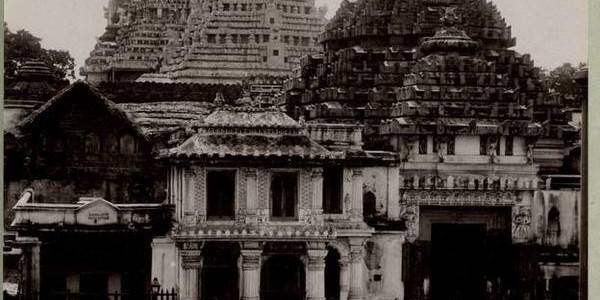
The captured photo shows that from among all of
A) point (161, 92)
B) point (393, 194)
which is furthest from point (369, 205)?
point (161, 92)

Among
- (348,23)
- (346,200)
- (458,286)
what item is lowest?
(458,286)

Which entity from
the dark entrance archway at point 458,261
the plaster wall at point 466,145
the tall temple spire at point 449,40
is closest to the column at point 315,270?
the dark entrance archway at point 458,261

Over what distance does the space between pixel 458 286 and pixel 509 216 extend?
317 cm

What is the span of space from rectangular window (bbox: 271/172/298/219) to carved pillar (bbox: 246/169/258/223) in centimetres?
59

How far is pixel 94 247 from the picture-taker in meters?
39.3

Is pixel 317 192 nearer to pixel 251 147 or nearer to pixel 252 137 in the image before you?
pixel 251 147

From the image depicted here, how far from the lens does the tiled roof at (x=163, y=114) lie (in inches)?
1995

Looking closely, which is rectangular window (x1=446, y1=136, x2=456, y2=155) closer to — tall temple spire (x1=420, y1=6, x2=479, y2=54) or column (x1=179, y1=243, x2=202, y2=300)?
tall temple spire (x1=420, y1=6, x2=479, y2=54)

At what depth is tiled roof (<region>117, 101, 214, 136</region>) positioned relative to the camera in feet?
166

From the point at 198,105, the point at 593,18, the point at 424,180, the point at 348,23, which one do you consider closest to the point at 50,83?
the point at 198,105

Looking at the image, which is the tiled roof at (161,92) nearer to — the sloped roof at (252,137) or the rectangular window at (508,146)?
the rectangular window at (508,146)

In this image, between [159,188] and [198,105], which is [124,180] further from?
[198,105]

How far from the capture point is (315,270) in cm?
3888

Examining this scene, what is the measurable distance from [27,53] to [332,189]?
40.6 meters
